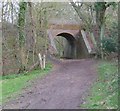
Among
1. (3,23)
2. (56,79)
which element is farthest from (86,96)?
(3,23)

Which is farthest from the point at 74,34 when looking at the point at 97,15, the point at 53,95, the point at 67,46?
the point at 53,95

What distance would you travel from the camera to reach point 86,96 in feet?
30.9

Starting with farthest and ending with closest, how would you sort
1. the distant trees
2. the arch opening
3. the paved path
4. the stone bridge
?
the arch opening < the stone bridge < the distant trees < the paved path

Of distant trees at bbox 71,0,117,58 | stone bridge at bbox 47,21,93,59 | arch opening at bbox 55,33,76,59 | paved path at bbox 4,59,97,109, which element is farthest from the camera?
arch opening at bbox 55,33,76,59

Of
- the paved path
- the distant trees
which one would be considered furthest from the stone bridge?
the paved path

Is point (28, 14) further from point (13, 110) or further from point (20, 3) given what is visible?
point (13, 110)

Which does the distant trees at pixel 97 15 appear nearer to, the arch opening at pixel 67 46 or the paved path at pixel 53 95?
the arch opening at pixel 67 46

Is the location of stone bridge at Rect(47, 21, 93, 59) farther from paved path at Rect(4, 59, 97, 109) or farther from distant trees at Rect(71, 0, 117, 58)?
paved path at Rect(4, 59, 97, 109)

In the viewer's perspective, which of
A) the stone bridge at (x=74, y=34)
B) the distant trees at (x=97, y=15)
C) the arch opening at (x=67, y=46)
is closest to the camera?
the distant trees at (x=97, y=15)

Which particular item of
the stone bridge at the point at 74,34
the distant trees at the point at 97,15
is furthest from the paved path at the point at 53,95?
the stone bridge at the point at 74,34

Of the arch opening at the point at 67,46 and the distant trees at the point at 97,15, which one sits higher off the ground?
the distant trees at the point at 97,15

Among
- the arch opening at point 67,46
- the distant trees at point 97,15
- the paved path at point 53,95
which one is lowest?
the paved path at point 53,95

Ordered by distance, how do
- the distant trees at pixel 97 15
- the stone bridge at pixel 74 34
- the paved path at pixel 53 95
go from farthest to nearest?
the stone bridge at pixel 74 34
the distant trees at pixel 97 15
the paved path at pixel 53 95

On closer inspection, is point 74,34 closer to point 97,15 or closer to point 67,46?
point 67,46
